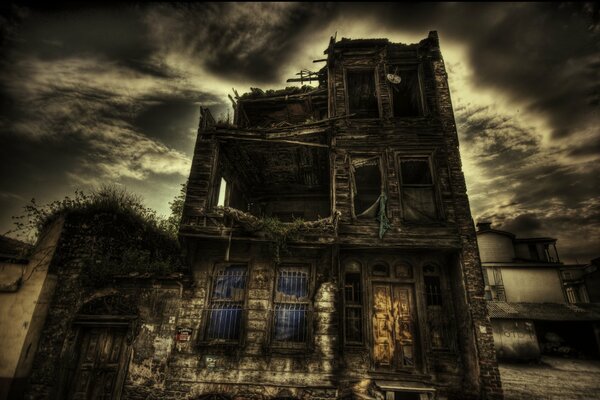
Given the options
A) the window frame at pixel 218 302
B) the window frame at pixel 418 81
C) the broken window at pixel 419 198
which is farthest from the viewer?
the window frame at pixel 418 81

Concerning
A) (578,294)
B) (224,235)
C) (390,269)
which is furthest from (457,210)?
(578,294)

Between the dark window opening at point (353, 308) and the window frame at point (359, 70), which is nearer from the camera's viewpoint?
the dark window opening at point (353, 308)

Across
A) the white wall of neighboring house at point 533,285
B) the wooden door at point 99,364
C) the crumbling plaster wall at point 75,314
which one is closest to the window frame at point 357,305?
the crumbling plaster wall at point 75,314

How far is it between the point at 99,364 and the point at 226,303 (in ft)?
13.1

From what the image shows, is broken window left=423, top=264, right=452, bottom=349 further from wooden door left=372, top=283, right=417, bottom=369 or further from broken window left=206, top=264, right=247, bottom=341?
broken window left=206, top=264, right=247, bottom=341

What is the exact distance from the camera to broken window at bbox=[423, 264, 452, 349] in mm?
8172

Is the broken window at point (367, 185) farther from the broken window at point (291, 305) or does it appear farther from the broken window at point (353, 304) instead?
the broken window at point (291, 305)

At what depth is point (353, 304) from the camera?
8750 mm

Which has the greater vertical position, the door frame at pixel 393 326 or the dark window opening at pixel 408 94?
the dark window opening at pixel 408 94

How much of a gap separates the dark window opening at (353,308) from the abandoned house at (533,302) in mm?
14804

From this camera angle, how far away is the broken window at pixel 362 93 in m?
11.3

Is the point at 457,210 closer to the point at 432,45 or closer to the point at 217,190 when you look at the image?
the point at 432,45

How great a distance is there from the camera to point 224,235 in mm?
8672

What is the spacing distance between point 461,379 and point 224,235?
819cm
